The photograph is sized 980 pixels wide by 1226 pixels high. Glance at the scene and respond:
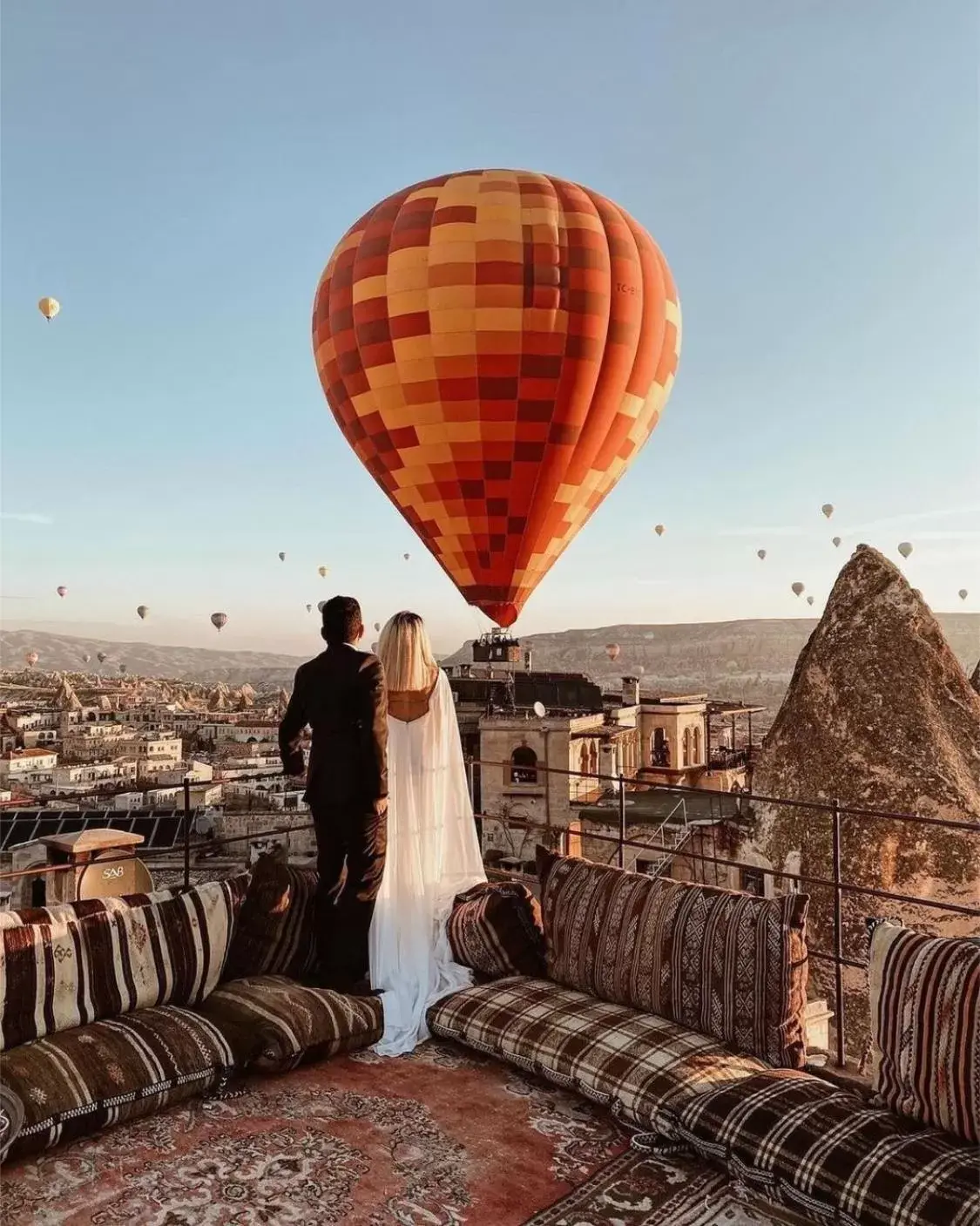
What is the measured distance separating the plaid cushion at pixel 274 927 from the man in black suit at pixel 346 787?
9 centimetres

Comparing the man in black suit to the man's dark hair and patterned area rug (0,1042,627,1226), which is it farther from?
patterned area rug (0,1042,627,1226)

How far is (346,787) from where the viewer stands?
14.3 ft

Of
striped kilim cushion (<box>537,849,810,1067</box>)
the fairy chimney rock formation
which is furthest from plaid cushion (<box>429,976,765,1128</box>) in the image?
the fairy chimney rock formation

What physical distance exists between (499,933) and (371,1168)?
4.65 ft

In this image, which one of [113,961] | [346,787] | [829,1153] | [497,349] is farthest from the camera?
[497,349]

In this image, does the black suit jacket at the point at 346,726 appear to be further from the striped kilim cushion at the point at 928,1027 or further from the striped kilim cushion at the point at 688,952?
the striped kilim cushion at the point at 928,1027

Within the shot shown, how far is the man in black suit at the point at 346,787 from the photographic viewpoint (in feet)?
14.2

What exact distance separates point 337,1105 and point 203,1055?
0.51 metres

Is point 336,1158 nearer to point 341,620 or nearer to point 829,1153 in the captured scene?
point 829,1153

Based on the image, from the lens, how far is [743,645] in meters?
111

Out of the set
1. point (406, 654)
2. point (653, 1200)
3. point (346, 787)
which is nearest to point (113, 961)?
point (346, 787)

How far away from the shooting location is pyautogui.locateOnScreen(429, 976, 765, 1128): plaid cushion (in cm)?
328

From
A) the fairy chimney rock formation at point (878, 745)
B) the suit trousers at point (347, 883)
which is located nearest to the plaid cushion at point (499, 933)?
the suit trousers at point (347, 883)

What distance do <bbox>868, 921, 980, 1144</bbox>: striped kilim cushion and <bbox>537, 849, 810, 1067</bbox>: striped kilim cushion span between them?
0.40 metres
